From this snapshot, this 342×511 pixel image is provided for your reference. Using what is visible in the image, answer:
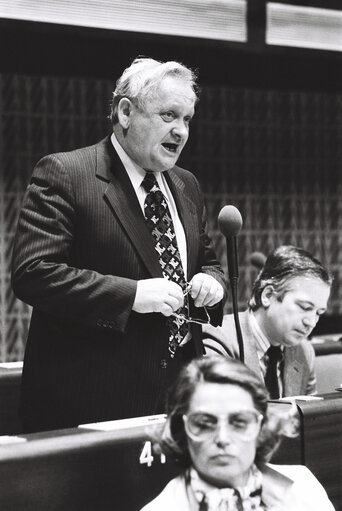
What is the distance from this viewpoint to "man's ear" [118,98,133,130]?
2.71 meters

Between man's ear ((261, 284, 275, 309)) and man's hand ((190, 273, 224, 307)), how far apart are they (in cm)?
76

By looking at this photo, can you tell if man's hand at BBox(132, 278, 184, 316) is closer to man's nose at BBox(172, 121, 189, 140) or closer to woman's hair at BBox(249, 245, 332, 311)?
man's nose at BBox(172, 121, 189, 140)

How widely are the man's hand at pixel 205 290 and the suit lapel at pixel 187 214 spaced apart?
134mm

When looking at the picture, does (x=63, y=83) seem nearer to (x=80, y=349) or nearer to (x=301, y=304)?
(x=301, y=304)

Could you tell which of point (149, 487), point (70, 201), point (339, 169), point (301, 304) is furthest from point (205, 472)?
point (339, 169)

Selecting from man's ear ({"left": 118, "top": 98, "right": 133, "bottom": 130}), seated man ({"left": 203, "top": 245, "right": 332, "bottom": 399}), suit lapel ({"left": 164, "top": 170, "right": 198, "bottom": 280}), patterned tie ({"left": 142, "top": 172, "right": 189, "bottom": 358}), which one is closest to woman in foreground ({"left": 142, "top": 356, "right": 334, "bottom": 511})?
patterned tie ({"left": 142, "top": 172, "right": 189, "bottom": 358})

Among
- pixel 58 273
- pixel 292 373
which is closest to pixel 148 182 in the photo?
pixel 58 273

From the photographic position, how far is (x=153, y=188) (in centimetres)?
276

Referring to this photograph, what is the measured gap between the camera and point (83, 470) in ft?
6.91

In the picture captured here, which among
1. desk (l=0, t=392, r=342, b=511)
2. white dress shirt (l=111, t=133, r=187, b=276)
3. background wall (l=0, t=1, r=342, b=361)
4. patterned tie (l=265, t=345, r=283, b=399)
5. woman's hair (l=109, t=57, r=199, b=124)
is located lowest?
desk (l=0, t=392, r=342, b=511)

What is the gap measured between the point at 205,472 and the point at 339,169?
4.14 meters

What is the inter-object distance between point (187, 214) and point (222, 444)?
1.07 meters

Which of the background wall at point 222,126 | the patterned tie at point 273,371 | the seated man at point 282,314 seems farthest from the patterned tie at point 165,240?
the background wall at point 222,126

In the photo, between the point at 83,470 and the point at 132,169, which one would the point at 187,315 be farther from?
the point at 83,470
